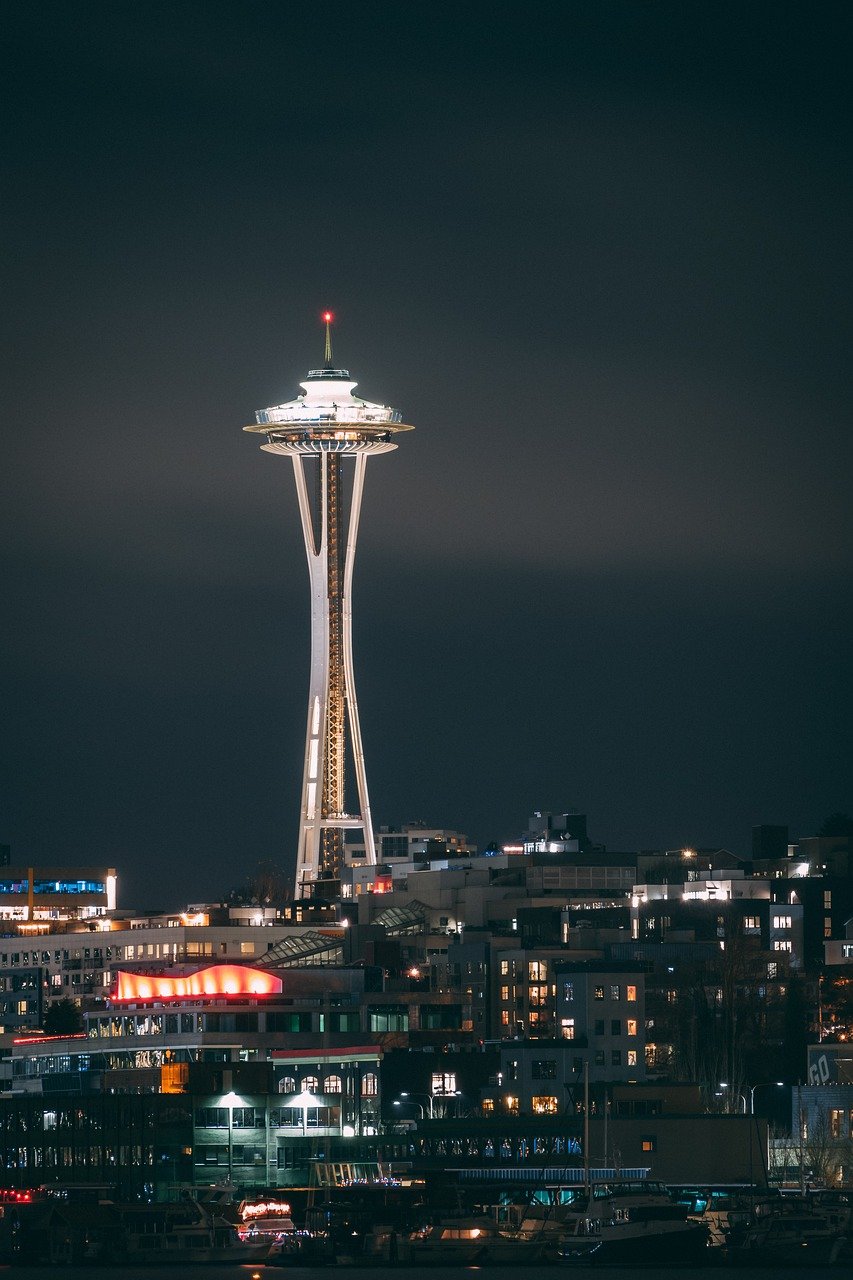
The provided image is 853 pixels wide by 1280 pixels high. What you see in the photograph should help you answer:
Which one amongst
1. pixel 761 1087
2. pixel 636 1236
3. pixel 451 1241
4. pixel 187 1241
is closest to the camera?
pixel 636 1236

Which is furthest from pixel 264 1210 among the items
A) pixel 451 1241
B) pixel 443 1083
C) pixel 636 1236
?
pixel 443 1083

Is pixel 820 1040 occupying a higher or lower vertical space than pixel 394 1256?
higher

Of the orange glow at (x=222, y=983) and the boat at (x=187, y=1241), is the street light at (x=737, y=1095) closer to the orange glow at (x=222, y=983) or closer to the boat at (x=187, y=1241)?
the orange glow at (x=222, y=983)

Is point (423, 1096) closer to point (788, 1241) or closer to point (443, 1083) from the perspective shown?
point (443, 1083)

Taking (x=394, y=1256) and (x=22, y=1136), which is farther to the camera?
(x=22, y=1136)

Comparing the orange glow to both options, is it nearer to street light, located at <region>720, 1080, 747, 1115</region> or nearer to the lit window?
the lit window

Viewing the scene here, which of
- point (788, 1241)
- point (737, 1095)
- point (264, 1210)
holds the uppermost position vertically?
point (737, 1095)

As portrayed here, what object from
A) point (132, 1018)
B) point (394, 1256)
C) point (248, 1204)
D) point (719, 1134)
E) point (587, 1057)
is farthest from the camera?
point (132, 1018)

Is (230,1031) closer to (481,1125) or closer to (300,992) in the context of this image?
(300,992)

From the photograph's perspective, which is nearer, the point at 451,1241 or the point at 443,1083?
the point at 451,1241

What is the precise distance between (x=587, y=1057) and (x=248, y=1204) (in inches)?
1327

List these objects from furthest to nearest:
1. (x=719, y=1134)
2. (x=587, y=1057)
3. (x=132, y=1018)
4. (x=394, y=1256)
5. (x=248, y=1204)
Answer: (x=132, y=1018) → (x=587, y=1057) → (x=719, y=1134) → (x=248, y=1204) → (x=394, y=1256)

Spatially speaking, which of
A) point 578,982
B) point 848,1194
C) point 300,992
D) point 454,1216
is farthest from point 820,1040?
point 454,1216

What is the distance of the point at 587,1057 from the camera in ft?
594
